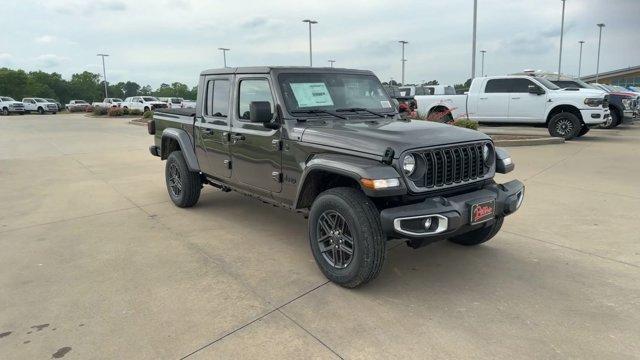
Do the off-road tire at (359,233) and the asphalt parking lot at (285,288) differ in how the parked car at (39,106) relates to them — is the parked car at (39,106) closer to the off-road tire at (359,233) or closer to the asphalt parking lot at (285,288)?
the asphalt parking lot at (285,288)

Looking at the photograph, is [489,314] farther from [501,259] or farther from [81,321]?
[81,321]

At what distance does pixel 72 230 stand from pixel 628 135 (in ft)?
50.2

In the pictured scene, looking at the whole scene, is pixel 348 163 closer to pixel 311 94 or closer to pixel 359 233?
pixel 359 233

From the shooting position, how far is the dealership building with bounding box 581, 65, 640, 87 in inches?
2058

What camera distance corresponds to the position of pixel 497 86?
13188 mm

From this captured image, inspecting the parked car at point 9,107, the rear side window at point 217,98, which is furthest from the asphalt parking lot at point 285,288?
the parked car at point 9,107

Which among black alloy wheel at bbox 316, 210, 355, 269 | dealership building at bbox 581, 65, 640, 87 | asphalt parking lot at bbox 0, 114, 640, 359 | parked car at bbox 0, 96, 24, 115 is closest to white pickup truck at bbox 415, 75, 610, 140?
asphalt parking lot at bbox 0, 114, 640, 359

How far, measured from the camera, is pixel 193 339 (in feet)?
9.62

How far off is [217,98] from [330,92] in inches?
58.7

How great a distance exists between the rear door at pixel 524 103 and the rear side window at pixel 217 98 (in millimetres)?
10083

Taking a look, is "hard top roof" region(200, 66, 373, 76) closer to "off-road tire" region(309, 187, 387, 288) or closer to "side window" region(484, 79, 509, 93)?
"off-road tire" region(309, 187, 387, 288)

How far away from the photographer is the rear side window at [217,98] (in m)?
5.06

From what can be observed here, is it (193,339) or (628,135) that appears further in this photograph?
(628,135)

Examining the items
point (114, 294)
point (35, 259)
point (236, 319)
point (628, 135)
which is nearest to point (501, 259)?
point (236, 319)
